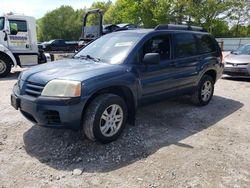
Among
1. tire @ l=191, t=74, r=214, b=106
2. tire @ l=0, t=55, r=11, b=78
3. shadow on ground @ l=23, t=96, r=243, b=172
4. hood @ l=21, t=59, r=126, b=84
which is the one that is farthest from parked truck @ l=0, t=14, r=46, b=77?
tire @ l=191, t=74, r=214, b=106

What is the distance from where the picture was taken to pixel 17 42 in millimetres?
11016

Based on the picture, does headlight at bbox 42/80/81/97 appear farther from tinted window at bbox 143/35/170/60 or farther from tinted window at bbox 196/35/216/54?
tinted window at bbox 196/35/216/54

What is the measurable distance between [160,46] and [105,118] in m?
1.90

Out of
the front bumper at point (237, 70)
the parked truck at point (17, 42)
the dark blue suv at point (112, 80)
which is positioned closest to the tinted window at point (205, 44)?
the dark blue suv at point (112, 80)

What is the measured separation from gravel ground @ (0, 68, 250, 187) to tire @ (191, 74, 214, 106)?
2.04ft

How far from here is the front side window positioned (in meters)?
10.8

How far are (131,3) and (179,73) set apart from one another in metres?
41.1

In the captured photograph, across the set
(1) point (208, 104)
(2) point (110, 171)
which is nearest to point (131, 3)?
(1) point (208, 104)

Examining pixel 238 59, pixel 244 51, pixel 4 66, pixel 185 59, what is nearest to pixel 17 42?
pixel 4 66

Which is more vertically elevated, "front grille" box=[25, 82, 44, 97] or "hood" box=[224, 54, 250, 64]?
"front grille" box=[25, 82, 44, 97]

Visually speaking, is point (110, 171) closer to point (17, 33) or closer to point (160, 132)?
point (160, 132)

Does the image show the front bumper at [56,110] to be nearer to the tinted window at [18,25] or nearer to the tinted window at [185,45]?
the tinted window at [185,45]

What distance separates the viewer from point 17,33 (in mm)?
11008

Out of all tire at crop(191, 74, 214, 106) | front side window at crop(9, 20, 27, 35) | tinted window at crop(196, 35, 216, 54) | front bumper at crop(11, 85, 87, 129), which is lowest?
tire at crop(191, 74, 214, 106)
